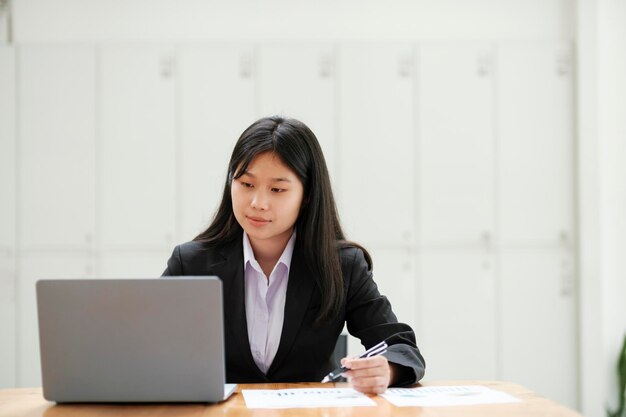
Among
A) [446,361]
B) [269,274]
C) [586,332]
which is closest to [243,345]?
[269,274]

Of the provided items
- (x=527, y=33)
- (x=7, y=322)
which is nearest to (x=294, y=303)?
(x=7, y=322)

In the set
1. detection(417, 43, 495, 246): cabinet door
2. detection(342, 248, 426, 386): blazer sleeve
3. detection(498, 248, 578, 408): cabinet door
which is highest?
detection(417, 43, 495, 246): cabinet door

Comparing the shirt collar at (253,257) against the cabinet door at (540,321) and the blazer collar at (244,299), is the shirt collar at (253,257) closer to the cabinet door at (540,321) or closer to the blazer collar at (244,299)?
the blazer collar at (244,299)

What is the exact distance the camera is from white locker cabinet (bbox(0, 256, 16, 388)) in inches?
166

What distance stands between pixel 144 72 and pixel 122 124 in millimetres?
319

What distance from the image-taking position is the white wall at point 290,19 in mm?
4500

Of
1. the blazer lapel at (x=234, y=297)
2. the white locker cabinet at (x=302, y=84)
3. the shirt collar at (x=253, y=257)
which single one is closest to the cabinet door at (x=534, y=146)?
the white locker cabinet at (x=302, y=84)

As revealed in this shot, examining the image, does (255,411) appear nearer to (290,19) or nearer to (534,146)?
(534,146)

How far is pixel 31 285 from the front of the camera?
4266 mm

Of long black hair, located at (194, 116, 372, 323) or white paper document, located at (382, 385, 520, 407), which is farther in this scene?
long black hair, located at (194, 116, 372, 323)

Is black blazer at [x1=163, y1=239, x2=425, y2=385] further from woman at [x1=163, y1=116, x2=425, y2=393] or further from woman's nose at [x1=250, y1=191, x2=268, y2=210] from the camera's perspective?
woman's nose at [x1=250, y1=191, x2=268, y2=210]

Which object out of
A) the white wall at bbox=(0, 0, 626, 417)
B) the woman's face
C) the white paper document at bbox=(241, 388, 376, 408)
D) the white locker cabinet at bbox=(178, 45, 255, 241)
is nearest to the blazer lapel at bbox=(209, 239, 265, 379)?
the woman's face

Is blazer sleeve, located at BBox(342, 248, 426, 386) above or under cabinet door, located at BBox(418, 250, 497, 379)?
above

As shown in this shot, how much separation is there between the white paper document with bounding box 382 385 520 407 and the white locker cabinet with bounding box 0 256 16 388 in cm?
307
